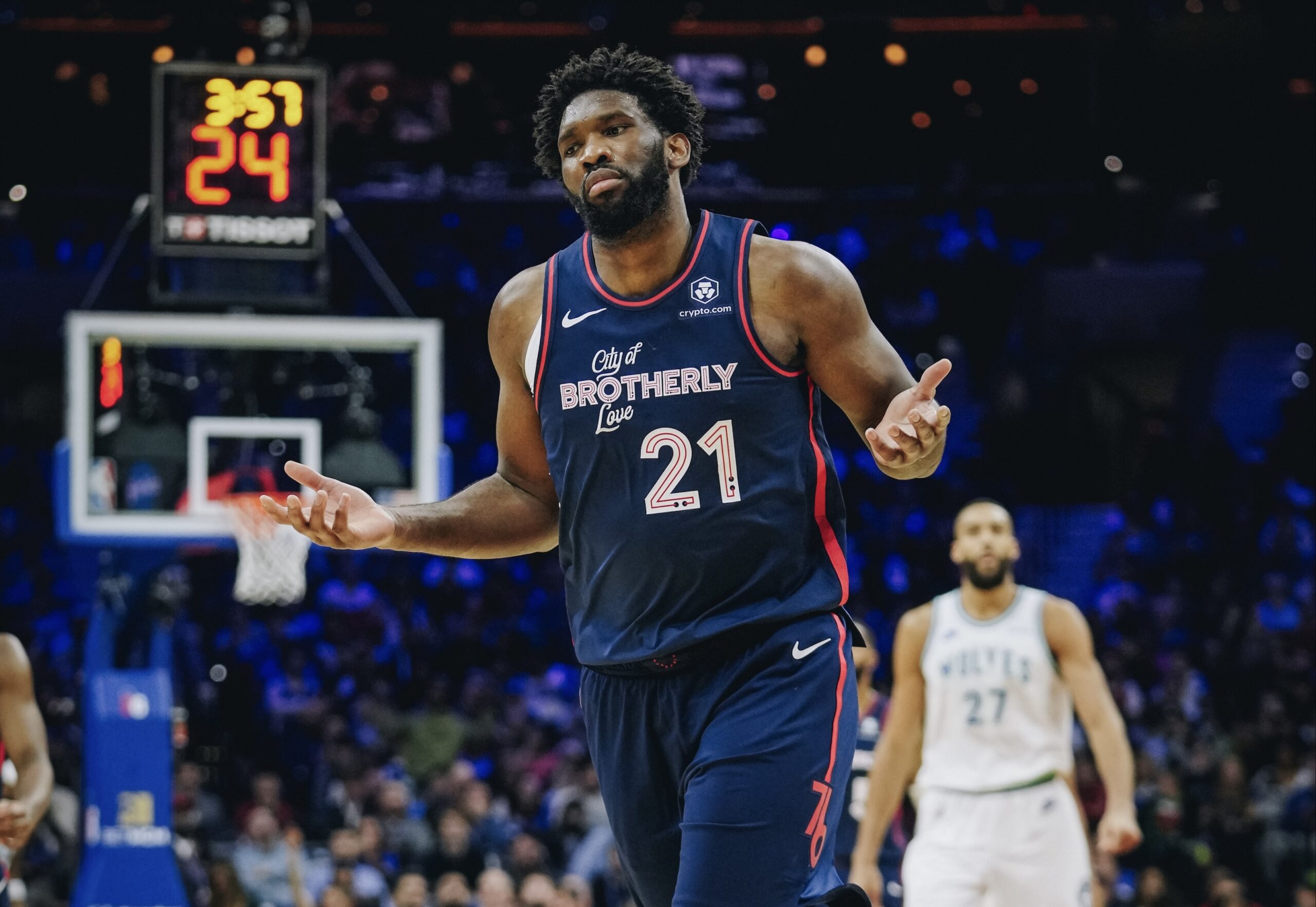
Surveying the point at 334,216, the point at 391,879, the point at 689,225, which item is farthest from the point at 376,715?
the point at 689,225

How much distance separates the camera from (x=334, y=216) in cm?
918

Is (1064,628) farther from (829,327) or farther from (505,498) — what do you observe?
(829,327)

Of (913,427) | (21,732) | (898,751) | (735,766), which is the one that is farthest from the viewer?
(898,751)

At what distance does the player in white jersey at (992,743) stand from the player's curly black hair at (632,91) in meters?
3.39

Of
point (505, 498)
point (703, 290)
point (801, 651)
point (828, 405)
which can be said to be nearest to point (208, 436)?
point (505, 498)

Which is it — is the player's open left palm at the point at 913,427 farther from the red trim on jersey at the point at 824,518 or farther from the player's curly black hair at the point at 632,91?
the player's curly black hair at the point at 632,91

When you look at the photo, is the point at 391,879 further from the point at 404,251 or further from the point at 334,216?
the point at 404,251

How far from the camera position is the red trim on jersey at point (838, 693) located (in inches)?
135

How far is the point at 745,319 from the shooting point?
3.57 metres

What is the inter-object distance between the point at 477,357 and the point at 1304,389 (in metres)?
9.34

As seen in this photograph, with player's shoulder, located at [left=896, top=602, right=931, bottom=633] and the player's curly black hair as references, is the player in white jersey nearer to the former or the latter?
player's shoulder, located at [left=896, top=602, right=931, bottom=633]

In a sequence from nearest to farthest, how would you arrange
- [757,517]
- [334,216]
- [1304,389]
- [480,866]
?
1. [757,517]
2. [334,216]
3. [480,866]
4. [1304,389]

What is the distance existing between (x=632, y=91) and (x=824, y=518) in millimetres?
1024

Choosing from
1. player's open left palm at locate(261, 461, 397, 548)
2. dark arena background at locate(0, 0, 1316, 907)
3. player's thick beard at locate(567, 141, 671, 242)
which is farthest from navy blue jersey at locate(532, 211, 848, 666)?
dark arena background at locate(0, 0, 1316, 907)
